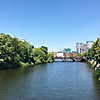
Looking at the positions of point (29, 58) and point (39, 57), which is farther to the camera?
point (39, 57)

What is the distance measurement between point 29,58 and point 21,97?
2916 inches

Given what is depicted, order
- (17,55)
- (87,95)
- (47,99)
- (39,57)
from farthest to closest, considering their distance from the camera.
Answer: (39,57)
(17,55)
(87,95)
(47,99)

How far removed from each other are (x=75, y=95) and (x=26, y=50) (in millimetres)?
67742

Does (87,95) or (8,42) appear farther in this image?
(8,42)

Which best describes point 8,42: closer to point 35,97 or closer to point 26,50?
point 26,50

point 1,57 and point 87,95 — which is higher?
point 1,57

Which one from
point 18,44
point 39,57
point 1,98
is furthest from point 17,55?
point 1,98

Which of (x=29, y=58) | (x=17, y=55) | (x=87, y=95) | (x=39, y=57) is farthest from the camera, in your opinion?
(x=39, y=57)

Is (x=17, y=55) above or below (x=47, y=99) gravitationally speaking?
above

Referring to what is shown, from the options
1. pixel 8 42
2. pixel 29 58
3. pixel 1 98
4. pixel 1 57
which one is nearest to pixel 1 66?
pixel 1 57

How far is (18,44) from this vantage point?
83.7 m

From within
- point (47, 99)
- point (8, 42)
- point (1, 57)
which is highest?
point (8, 42)

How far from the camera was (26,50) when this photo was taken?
88.4m

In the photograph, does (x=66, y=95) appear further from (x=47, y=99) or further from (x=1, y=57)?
(x=1, y=57)
